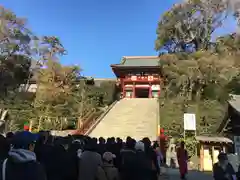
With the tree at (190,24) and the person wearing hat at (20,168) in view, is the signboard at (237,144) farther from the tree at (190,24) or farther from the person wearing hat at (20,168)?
the tree at (190,24)

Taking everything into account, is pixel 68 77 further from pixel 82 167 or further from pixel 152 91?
pixel 82 167

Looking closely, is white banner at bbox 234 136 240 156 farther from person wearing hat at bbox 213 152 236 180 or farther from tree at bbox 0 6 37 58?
tree at bbox 0 6 37 58

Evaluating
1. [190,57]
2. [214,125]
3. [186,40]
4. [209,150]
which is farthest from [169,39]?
[209,150]

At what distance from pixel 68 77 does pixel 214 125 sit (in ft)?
44.0

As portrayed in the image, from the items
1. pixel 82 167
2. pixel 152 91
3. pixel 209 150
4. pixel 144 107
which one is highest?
pixel 152 91

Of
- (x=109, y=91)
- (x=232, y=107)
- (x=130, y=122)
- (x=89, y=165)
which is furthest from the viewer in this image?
(x=109, y=91)

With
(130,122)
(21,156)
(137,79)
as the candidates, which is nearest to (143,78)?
(137,79)

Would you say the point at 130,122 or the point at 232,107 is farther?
the point at 130,122

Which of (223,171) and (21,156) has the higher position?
(21,156)

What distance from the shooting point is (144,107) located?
22.4 m

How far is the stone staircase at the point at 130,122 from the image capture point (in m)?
15.6

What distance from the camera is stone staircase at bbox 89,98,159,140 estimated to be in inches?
613

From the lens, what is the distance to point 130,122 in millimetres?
17875

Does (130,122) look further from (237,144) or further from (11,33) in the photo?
(11,33)
